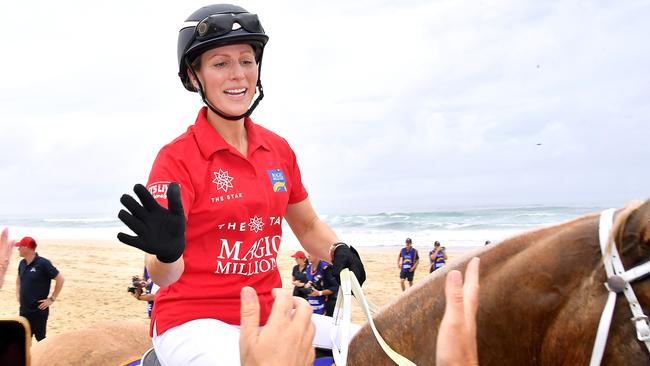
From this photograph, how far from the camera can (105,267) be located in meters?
26.4

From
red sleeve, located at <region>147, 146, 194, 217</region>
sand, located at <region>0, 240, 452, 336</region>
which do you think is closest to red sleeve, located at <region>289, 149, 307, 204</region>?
red sleeve, located at <region>147, 146, 194, 217</region>

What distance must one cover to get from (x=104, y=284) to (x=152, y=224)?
21.5 m

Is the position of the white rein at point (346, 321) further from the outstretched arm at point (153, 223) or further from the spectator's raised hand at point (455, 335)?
the spectator's raised hand at point (455, 335)

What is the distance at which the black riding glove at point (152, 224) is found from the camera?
1.76 metres

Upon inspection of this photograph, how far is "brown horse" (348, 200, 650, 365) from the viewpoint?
1696mm

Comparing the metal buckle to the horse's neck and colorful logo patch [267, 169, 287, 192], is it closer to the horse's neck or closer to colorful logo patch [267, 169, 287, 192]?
the horse's neck

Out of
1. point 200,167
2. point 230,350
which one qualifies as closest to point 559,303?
point 230,350

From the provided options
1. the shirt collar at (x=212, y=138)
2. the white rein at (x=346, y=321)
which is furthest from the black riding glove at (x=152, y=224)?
the white rein at (x=346, y=321)

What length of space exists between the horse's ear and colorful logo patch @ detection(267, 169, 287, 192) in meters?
1.41

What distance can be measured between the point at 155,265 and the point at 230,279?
1.55 feet

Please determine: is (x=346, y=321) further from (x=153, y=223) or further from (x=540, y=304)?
(x=153, y=223)

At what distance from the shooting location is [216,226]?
2.38m

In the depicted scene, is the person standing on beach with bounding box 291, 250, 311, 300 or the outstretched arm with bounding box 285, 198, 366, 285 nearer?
the outstretched arm with bounding box 285, 198, 366, 285

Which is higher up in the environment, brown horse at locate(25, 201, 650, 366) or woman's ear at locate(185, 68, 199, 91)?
woman's ear at locate(185, 68, 199, 91)
